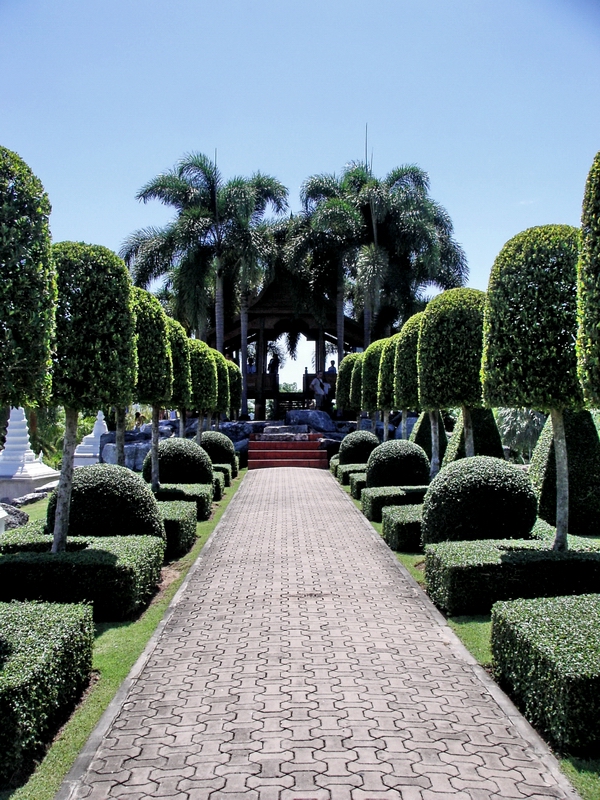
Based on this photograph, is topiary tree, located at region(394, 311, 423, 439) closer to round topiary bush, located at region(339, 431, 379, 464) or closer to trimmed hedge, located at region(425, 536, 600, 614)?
round topiary bush, located at region(339, 431, 379, 464)

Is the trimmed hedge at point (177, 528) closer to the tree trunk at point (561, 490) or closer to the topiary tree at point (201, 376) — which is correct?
the tree trunk at point (561, 490)

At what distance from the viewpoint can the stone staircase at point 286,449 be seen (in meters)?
27.4

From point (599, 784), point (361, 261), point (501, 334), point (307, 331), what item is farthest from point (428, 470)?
point (307, 331)

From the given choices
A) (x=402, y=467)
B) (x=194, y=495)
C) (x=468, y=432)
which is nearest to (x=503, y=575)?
(x=468, y=432)

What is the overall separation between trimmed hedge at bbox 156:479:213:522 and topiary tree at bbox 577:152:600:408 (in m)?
8.79

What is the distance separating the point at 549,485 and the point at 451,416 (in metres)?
18.6

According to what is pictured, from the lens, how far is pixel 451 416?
30000mm

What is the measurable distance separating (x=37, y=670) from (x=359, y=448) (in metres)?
18.1

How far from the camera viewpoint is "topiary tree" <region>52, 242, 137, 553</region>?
26.7 feet

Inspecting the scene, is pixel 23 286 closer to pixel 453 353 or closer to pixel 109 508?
pixel 109 508

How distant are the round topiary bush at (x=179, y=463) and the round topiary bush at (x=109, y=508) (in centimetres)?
626

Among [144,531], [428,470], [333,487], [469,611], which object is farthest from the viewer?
[333,487]

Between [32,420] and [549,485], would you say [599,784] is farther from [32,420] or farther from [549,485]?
[32,420]

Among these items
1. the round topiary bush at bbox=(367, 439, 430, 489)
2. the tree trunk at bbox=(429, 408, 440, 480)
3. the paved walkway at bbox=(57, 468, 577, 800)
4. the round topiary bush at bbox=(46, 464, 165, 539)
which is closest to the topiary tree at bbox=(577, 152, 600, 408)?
the paved walkway at bbox=(57, 468, 577, 800)
